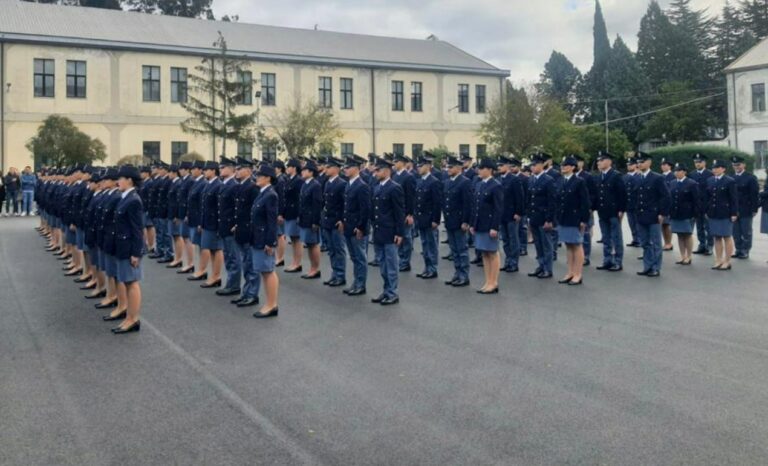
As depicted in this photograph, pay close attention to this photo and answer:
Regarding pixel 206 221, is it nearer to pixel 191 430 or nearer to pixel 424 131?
pixel 191 430

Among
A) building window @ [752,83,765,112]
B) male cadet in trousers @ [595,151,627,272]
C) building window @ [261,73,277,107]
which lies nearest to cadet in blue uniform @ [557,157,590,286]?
Result: male cadet in trousers @ [595,151,627,272]

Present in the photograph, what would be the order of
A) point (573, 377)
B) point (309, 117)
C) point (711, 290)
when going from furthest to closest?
point (309, 117) → point (711, 290) → point (573, 377)

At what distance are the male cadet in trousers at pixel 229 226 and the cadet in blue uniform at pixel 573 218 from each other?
212 inches

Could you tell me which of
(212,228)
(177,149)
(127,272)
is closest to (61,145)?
(177,149)

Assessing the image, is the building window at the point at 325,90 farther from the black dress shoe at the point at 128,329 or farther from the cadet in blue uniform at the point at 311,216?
the black dress shoe at the point at 128,329

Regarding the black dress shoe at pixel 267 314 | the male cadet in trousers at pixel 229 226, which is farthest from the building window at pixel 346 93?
the black dress shoe at pixel 267 314

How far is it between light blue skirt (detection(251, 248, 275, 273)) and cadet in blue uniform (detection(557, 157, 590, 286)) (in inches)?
206

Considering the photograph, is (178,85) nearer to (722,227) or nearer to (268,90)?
(268,90)

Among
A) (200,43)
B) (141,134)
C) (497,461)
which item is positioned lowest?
(497,461)

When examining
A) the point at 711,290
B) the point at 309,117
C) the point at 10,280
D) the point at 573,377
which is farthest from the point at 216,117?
the point at 573,377

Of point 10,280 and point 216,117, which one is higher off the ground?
point 216,117

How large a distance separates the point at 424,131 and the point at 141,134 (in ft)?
64.5

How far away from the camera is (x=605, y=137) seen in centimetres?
5262

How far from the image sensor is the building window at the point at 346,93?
47.6 m
